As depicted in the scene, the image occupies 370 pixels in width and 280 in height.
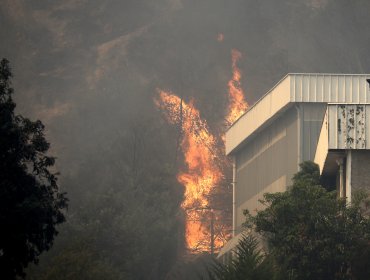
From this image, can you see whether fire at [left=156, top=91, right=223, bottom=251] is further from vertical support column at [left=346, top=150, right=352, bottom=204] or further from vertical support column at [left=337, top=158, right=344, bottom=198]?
vertical support column at [left=346, top=150, right=352, bottom=204]

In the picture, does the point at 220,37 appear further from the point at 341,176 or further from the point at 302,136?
the point at 341,176

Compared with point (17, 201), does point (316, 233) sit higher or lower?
higher

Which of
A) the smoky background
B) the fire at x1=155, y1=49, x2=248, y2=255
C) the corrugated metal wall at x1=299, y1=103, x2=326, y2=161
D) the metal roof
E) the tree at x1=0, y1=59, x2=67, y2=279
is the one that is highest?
the smoky background

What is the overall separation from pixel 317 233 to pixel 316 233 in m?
0.04

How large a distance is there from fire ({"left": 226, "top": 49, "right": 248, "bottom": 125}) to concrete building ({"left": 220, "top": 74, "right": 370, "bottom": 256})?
37009 millimetres

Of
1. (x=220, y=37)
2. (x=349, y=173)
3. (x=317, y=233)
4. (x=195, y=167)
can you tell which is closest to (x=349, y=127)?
(x=349, y=173)

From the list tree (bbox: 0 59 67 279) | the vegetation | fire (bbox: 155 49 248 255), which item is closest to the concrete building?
the vegetation

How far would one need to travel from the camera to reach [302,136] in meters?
59.6

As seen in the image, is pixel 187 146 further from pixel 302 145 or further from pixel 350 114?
pixel 350 114

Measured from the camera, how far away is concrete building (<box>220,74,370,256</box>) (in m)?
46.3

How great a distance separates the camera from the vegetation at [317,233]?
143 feet

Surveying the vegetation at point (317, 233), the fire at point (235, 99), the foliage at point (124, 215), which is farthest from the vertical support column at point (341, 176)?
the fire at point (235, 99)

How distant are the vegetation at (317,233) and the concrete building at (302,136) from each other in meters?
1.70

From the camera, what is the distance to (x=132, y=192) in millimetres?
89375
